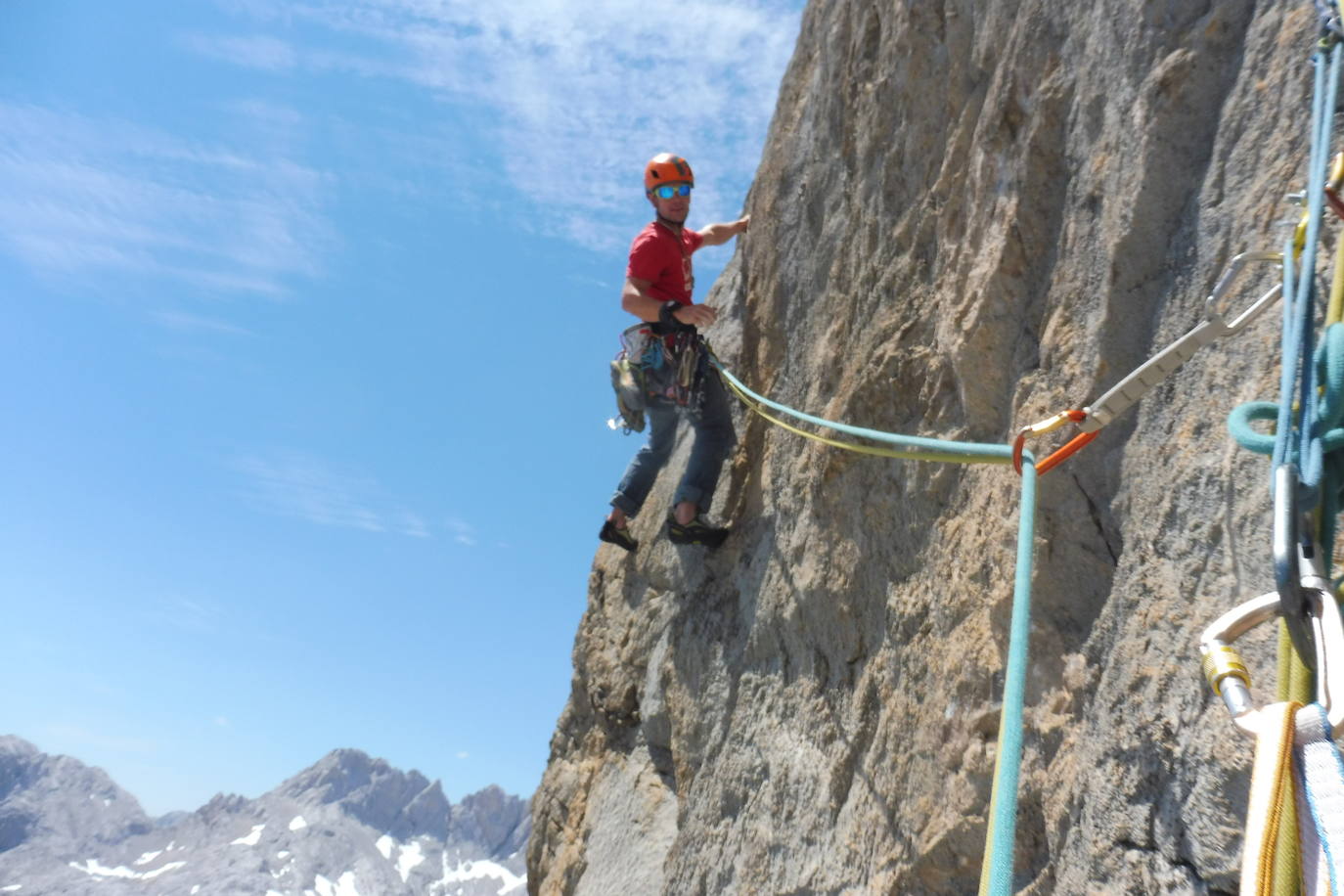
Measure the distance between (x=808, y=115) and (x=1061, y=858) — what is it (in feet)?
12.8

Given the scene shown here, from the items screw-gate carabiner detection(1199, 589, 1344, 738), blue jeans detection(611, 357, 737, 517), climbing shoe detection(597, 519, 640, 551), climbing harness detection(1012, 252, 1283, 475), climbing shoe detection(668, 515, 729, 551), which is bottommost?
A: screw-gate carabiner detection(1199, 589, 1344, 738)

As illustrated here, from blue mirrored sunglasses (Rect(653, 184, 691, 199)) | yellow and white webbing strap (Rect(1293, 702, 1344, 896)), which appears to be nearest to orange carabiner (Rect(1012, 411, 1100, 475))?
yellow and white webbing strap (Rect(1293, 702, 1344, 896))

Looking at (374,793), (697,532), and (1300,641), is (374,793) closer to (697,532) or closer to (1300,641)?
(697,532)

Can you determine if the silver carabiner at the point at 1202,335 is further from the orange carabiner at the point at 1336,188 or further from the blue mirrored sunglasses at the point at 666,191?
the blue mirrored sunglasses at the point at 666,191

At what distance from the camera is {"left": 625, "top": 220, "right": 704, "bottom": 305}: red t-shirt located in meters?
5.61

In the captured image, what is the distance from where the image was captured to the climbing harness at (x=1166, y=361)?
2.44 meters

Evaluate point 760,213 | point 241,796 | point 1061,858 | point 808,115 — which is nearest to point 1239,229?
point 1061,858

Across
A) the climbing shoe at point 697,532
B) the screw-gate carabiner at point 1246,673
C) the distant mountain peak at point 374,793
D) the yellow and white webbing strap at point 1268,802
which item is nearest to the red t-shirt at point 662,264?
the climbing shoe at point 697,532

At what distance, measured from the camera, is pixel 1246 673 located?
1421 millimetres

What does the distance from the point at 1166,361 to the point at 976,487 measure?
3.55 feet

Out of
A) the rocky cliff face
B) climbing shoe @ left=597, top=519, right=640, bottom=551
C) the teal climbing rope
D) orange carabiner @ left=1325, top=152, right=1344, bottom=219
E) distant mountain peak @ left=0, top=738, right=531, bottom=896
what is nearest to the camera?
the teal climbing rope

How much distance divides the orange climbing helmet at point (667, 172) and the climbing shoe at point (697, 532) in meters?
1.70

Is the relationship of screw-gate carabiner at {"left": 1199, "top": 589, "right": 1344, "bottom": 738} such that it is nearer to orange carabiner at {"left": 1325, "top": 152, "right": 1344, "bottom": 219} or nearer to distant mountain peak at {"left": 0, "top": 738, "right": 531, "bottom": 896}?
orange carabiner at {"left": 1325, "top": 152, "right": 1344, "bottom": 219}

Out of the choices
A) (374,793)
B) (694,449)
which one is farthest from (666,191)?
(374,793)
